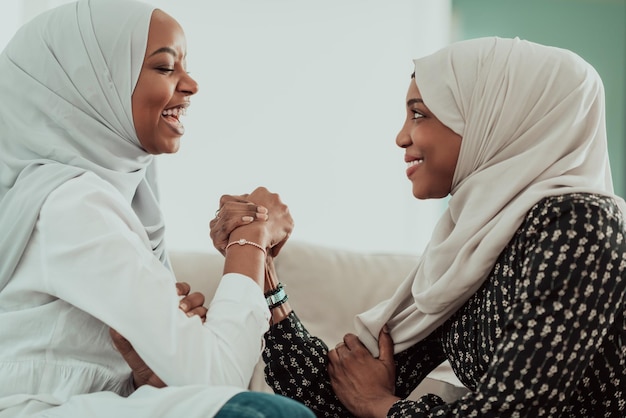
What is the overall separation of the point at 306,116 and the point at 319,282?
162 cm

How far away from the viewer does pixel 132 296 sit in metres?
1.38

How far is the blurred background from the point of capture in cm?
373

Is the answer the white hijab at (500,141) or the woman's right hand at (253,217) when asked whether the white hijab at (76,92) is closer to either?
the woman's right hand at (253,217)

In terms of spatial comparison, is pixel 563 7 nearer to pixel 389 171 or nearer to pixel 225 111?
pixel 389 171

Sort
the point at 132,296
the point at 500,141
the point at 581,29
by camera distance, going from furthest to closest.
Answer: the point at 581,29
the point at 500,141
the point at 132,296

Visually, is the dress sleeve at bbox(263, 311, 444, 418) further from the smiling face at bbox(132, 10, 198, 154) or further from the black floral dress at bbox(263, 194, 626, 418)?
the smiling face at bbox(132, 10, 198, 154)

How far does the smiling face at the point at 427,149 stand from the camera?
1.72 m

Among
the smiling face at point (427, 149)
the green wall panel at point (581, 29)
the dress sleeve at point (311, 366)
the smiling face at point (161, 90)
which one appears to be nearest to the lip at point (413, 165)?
the smiling face at point (427, 149)

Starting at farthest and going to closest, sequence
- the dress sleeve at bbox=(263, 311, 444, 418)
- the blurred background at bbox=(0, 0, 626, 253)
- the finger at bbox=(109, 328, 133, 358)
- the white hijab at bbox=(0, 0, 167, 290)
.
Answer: the blurred background at bbox=(0, 0, 626, 253) < the dress sleeve at bbox=(263, 311, 444, 418) < the white hijab at bbox=(0, 0, 167, 290) < the finger at bbox=(109, 328, 133, 358)

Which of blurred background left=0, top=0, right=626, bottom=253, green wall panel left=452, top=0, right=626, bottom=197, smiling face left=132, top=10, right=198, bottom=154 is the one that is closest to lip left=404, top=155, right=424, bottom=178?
smiling face left=132, top=10, right=198, bottom=154

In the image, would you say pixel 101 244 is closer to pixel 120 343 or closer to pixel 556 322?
pixel 120 343

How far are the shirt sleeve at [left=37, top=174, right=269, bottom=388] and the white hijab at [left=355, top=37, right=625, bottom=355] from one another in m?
0.45

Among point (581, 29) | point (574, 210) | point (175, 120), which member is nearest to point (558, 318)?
point (574, 210)

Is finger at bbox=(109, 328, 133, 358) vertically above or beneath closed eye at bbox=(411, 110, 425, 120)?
beneath
